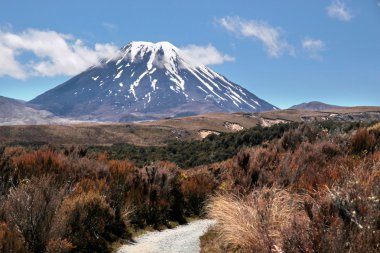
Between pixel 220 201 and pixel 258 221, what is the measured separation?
2.63m

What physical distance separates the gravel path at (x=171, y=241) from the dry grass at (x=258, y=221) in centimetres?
152

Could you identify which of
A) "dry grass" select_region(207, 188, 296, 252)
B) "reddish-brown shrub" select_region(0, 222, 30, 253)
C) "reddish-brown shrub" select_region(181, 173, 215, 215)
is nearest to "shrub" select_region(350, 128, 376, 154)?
"reddish-brown shrub" select_region(181, 173, 215, 215)

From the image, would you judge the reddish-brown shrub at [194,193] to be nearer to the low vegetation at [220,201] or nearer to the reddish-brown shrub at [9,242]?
the low vegetation at [220,201]

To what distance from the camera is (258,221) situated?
23.6 ft

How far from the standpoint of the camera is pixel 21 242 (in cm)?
675

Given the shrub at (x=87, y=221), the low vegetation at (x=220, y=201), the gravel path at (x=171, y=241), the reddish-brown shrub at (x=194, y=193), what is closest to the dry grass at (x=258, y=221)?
the low vegetation at (x=220, y=201)

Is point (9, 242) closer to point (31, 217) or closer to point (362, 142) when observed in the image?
point (31, 217)

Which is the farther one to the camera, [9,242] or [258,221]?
[258,221]

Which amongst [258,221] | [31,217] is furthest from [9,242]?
[258,221]

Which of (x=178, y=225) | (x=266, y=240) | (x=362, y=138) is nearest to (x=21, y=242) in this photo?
(x=266, y=240)

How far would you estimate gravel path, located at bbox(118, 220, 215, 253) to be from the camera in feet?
32.3

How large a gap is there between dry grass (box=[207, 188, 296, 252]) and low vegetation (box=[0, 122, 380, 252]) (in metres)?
0.02

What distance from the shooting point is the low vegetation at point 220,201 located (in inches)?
218

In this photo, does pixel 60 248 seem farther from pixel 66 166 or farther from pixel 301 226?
pixel 66 166
